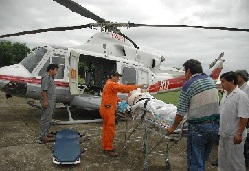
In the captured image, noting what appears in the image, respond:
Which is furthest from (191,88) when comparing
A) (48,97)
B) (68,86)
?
(68,86)

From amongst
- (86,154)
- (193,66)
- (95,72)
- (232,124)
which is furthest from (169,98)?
(193,66)

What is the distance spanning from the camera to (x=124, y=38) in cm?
1135

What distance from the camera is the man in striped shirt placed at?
391cm

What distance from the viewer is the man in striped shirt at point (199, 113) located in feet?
12.8

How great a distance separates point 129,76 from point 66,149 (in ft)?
17.7

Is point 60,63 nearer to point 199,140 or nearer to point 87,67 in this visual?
point 87,67

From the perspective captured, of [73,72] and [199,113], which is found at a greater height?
[73,72]

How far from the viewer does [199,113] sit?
12.9ft

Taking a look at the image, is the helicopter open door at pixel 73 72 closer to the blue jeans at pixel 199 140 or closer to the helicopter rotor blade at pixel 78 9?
the helicopter rotor blade at pixel 78 9

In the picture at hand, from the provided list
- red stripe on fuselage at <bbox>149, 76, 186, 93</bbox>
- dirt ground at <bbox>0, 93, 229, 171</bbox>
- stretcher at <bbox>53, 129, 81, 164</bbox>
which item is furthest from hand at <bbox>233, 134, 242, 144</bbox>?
red stripe on fuselage at <bbox>149, 76, 186, 93</bbox>

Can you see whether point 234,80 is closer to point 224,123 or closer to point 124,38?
point 224,123

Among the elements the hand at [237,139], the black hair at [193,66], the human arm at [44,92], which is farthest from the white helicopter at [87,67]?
the hand at [237,139]

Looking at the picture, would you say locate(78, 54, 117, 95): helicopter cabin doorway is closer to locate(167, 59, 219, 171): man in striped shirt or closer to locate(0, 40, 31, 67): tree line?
locate(167, 59, 219, 171): man in striped shirt

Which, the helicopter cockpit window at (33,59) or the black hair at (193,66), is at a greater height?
the helicopter cockpit window at (33,59)
